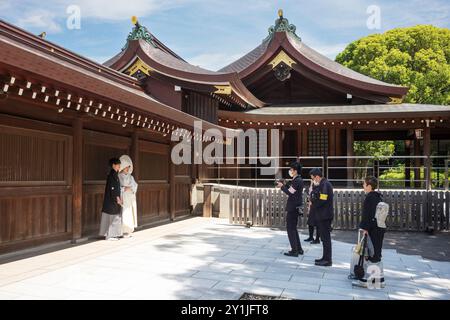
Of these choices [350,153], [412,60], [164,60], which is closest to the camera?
[164,60]

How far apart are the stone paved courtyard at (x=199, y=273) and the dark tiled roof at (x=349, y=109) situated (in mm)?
6999

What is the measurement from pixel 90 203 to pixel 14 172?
2.13m

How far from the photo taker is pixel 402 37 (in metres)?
26.5

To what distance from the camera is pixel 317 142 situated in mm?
16484

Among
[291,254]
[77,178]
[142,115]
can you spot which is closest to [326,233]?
[291,254]

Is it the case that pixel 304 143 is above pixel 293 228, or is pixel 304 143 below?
above

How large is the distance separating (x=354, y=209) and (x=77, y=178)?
281 inches

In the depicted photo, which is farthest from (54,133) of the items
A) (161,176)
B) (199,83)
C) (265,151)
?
(265,151)

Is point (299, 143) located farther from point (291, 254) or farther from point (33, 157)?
point (33, 157)

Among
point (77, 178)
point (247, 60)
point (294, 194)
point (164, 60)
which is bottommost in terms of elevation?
point (294, 194)

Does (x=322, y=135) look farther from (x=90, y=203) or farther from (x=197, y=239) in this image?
(x=90, y=203)

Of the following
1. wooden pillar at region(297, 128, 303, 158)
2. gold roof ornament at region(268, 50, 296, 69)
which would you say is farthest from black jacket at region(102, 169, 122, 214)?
gold roof ornament at region(268, 50, 296, 69)

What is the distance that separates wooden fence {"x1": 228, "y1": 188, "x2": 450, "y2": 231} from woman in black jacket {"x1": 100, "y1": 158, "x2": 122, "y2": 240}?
3.87m

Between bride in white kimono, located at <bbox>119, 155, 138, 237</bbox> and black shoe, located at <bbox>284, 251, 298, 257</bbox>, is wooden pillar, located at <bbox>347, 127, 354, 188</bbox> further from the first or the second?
bride in white kimono, located at <bbox>119, 155, 138, 237</bbox>
